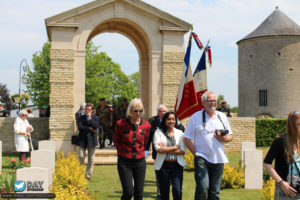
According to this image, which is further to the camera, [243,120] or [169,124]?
[243,120]

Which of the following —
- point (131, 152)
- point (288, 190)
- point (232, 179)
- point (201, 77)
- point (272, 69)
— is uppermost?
point (272, 69)

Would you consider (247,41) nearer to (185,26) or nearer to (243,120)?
(243,120)

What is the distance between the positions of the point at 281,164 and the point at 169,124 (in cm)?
228

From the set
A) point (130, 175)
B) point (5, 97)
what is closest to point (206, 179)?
point (130, 175)

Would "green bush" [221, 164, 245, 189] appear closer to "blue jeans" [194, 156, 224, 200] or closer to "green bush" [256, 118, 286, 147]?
"blue jeans" [194, 156, 224, 200]

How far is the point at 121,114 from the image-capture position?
15.4 m

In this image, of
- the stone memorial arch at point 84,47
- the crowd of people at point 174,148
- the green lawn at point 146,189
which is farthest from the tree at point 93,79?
the crowd of people at point 174,148

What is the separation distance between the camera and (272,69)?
3638 cm

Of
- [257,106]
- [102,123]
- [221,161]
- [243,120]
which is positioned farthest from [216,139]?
[257,106]

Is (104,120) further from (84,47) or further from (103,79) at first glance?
(103,79)

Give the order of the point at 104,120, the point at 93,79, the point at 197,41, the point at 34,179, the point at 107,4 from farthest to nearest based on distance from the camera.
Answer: the point at 93,79 → the point at 104,120 → the point at 107,4 → the point at 197,41 → the point at 34,179

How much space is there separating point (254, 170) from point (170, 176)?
3845mm

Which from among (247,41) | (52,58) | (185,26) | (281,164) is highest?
(247,41)

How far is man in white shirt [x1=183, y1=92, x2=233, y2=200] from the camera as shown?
18.2 feet
